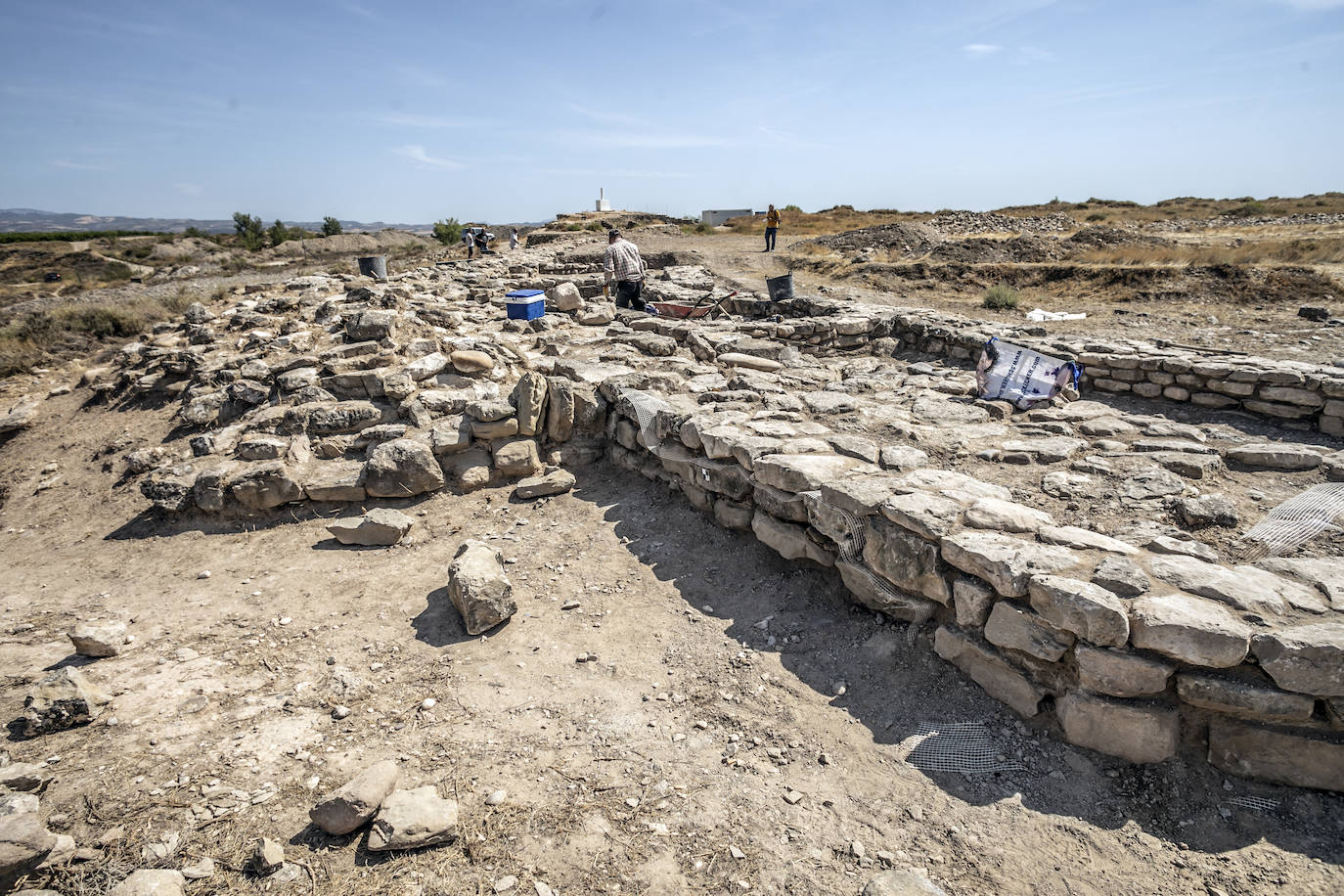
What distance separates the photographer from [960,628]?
10.0 feet

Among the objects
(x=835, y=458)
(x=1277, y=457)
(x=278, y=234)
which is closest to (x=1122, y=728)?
(x=835, y=458)

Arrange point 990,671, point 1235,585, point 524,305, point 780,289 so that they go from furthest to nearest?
1. point 780,289
2. point 524,305
3. point 990,671
4. point 1235,585

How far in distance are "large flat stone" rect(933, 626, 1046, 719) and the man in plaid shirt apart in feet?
21.4

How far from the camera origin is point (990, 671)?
9.62 feet

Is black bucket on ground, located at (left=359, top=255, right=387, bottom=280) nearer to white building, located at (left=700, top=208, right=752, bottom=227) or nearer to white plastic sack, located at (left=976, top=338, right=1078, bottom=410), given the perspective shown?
white plastic sack, located at (left=976, top=338, right=1078, bottom=410)

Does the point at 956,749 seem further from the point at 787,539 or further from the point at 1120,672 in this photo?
the point at 787,539

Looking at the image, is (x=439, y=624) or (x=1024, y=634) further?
(x=439, y=624)

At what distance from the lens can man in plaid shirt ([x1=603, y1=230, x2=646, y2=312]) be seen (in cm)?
838

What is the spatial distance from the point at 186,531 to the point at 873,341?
7.48m

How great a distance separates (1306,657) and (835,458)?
2.32m

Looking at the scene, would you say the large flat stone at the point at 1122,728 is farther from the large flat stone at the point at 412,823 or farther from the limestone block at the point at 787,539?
the large flat stone at the point at 412,823

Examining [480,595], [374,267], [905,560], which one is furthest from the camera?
[374,267]

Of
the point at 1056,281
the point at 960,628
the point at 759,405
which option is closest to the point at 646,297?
the point at 759,405

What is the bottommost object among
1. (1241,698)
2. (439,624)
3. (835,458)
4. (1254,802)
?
(439,624)
